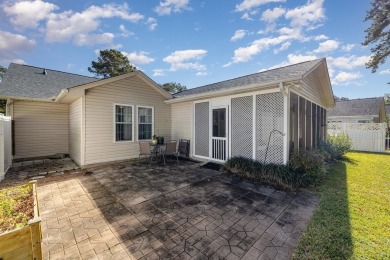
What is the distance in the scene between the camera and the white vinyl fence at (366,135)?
1074 cm

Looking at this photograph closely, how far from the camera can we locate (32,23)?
7363 millimetres

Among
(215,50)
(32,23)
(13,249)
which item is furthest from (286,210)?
(32,23)

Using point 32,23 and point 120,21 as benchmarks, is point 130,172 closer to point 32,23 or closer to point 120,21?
point 120,21

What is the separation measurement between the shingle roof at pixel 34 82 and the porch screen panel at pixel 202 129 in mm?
6900

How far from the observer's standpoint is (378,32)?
38.4 feet

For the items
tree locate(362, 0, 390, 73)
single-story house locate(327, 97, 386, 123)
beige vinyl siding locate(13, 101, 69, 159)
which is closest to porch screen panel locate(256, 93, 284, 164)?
beige vinyl siding locate(13, 101, 69, 159)

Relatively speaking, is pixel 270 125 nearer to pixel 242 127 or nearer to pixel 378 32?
pixel 242 127

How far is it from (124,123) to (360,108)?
23.5 metres

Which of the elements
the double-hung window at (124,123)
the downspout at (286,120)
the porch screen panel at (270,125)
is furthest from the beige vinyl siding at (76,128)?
the downspout at (286,120)

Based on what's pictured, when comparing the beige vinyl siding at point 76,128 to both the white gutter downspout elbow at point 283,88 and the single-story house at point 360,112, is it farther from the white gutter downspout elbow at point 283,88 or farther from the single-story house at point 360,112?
the single-story house at point 360,112

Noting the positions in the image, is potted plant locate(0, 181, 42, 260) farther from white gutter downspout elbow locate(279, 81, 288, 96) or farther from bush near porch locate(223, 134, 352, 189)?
white gutter downspout elbow locate(279, 81, 288, 96)

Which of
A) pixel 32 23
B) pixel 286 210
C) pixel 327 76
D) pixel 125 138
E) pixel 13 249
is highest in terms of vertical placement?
pixel 32 23

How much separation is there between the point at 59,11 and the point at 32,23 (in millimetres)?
1575

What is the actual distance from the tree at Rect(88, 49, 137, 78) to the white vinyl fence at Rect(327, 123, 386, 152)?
72.5 ft
